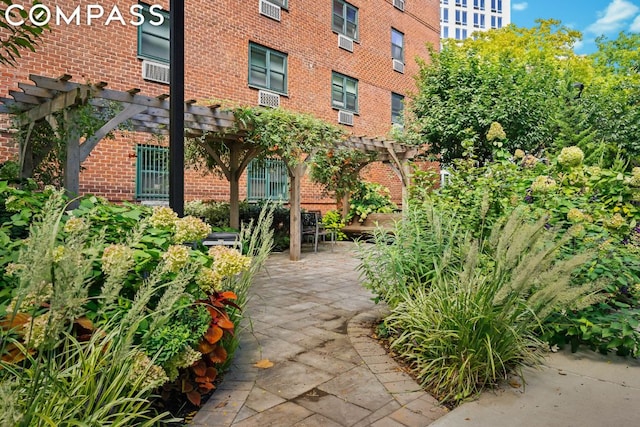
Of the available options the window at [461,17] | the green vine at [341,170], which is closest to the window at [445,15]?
the window at [461,17]

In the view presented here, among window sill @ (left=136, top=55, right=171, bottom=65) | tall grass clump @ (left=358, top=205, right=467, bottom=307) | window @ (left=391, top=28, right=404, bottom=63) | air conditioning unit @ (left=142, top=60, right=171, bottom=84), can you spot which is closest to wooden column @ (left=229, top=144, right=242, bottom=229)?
air conditioning unit @ (left=142, top=60, right=171, bottom=84)

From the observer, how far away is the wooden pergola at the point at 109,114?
5832 mm

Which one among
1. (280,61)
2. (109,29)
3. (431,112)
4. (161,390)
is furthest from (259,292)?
(280,61)

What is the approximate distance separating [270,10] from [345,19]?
3.75 m

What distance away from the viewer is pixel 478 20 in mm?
64188

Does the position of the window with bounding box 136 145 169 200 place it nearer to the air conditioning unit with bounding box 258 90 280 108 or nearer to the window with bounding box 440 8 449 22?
the air conditioning unit with bounding box 258 90 280 108

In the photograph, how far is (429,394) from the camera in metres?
2.75

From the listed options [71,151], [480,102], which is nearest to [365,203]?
[480,102]

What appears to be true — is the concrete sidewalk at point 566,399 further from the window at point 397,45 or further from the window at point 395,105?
the window at point 397,45

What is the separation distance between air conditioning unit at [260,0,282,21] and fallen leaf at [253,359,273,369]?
11682mm

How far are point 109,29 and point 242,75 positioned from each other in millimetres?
3526

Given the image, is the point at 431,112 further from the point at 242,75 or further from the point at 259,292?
the point at 259,292

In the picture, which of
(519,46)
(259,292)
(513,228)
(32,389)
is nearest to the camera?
(32,389)

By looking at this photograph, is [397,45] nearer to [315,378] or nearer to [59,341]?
[315,378]
